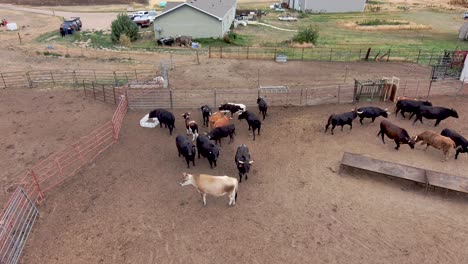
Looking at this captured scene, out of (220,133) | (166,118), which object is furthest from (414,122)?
(166,118)

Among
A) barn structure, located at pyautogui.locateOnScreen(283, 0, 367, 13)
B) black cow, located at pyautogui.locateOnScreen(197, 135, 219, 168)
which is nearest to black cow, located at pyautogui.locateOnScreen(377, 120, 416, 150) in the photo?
black cow, located at pyautogui.locateOnScreen(197, 135, 219, 168)

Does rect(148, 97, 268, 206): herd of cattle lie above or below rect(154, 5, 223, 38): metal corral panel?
below

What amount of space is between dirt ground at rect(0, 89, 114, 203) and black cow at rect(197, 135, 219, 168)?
5.79 meters

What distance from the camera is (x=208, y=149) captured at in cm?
1218

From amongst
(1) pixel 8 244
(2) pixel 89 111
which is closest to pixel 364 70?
(2) pixel 89 111

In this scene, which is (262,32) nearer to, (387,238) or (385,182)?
(385,182)

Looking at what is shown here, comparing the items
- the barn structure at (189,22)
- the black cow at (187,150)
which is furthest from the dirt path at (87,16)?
the black cow at (187,150)

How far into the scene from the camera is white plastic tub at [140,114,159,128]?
607 inches

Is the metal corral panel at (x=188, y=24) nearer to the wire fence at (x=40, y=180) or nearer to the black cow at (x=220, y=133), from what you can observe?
the wire fence at (x=40, y=180)

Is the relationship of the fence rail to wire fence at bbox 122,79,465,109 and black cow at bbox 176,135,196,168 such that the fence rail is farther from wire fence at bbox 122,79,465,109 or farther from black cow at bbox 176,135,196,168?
black cow at bbox 176,135,196,168

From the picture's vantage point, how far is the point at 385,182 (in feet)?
37.7

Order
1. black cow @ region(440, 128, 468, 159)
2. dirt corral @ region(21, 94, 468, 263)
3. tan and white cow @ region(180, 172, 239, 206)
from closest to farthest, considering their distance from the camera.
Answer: dirt corral @ region(21, 94, 468, 263)
tan and white cow @ region(180, 172, 239, 206)
black cow @ region(440, 128, 468, 159)

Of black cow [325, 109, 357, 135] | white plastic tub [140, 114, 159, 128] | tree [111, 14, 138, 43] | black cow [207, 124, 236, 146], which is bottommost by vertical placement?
white plastic tub [140, 114, 159, 128]

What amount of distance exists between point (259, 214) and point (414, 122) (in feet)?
33.0
